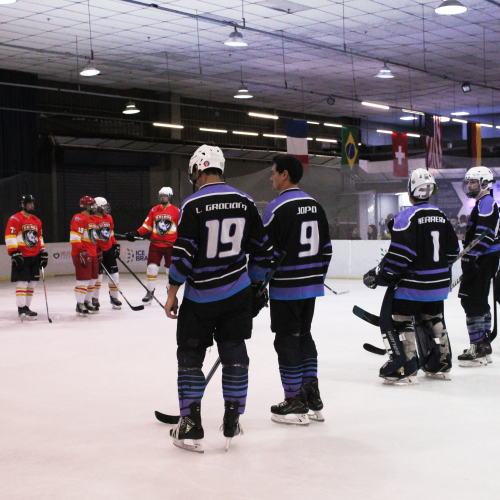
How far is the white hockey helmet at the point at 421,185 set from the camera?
3.87 meters

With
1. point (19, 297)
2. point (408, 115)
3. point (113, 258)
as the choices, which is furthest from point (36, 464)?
point (408, 115)

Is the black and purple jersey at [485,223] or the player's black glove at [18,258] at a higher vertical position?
the black and purple jersey at [485,223]

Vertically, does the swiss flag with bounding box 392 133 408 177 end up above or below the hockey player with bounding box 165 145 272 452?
above

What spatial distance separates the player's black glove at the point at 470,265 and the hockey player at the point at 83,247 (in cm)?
412

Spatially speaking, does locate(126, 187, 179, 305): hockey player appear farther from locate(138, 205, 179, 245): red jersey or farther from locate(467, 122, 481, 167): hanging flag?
locate(467, 122, 481, 167): hanging flag

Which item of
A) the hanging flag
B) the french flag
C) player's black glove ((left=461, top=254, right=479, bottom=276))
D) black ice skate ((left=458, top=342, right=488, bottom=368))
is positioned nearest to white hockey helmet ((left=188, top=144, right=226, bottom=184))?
player's black glove ((left=461, top=254, right=479, bottom=276))

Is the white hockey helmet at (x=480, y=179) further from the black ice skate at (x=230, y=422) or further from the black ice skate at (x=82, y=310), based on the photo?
the black ice skate at (x=82, y=310)

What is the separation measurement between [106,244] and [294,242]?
16.1 ft

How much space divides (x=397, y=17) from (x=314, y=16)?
1.31 m

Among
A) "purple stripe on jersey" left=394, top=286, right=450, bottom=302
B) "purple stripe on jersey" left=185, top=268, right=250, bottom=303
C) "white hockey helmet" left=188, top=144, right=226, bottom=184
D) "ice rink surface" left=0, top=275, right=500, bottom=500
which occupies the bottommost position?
"ice rink surface" left=0, top=275, right=500, bottom=500

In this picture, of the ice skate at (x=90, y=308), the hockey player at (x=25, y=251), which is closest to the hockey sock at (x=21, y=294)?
the hockey player at (x=25, y=251)

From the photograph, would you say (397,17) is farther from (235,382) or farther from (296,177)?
(235,382)

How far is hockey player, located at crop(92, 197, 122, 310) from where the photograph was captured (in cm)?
753

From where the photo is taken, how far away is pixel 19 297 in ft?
23.5
